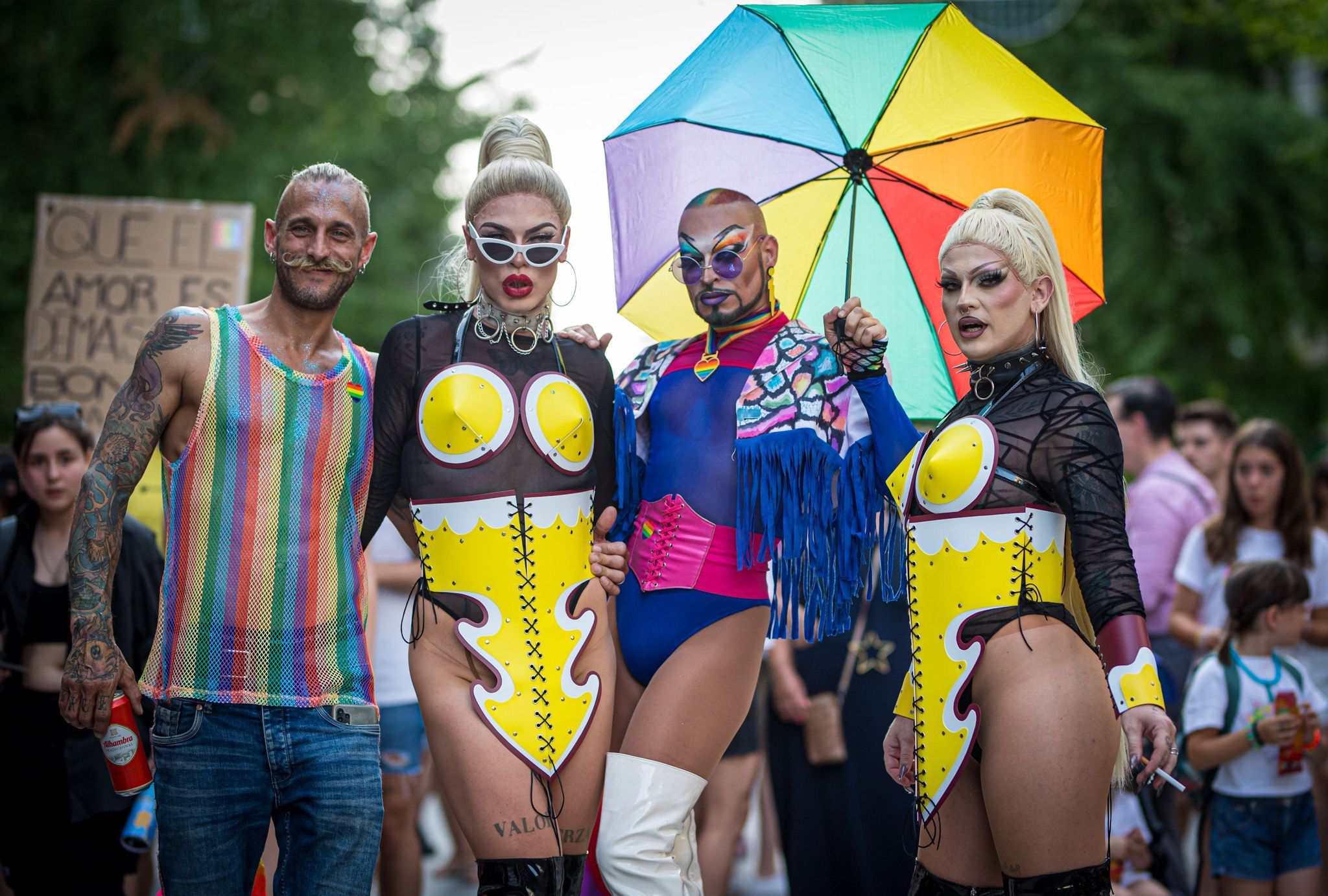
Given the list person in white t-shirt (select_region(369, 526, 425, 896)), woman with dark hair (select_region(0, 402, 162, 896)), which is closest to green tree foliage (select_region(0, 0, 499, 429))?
person in white t-shirt (select_region(369, 526, 425, 896))

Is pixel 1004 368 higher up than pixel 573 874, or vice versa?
pixel 1004 368

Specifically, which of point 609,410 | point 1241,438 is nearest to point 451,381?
point 609,410

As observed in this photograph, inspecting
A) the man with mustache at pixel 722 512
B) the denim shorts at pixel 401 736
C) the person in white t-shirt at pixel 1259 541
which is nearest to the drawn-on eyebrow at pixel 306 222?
the man with mustache at pixel 722 512

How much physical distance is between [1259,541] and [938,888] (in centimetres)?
347

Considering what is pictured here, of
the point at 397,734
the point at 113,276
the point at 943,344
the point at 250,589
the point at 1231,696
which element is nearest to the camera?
the point at 250,589

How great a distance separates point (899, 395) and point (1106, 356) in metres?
10.5

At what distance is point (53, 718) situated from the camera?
4820 mm

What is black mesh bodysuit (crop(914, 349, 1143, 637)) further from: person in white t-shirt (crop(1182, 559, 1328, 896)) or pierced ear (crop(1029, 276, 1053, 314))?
person in white t-shirt (crop(1182, 559, 1328, 896))

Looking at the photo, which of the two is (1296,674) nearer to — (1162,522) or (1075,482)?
(1162,522)

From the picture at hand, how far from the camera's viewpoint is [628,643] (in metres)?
3.68

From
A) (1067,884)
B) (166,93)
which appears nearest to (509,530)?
(1067,884)

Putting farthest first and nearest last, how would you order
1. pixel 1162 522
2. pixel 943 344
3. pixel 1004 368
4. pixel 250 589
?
1. pixel 1162 522
2. pixel 943 344
3. pixel 250 589
4. pixel 1004 368

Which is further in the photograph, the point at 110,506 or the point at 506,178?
the point at 506,178

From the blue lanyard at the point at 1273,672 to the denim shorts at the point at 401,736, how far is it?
3.38 meters
